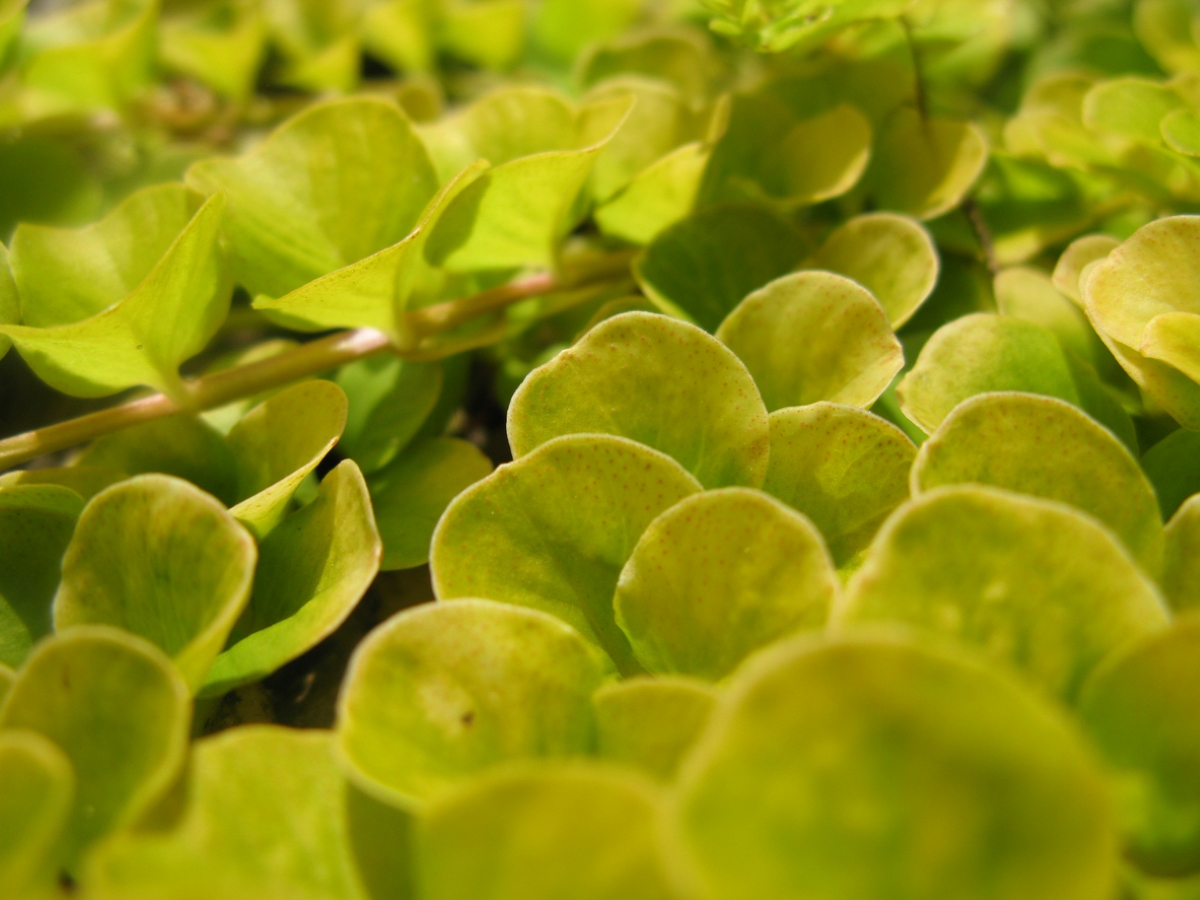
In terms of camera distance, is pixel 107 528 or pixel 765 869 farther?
pixel 107 528

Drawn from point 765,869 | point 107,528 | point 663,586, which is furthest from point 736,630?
point 107,528

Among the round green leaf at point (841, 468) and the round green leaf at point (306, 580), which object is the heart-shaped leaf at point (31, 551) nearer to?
the round green leaf at point (306, 580)

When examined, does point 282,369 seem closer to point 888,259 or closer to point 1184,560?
point 888,259

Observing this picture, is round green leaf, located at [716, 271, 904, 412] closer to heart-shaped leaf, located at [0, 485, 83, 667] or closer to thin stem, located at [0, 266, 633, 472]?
thin stem, located at [0, 266, 633, 472]

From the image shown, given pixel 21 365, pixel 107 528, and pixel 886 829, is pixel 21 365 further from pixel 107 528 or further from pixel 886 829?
pixel 886 829

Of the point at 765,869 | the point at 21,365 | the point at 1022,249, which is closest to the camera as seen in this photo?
the point at 765,869

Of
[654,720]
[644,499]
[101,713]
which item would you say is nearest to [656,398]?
[644,499]

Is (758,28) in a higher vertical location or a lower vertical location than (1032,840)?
higher
